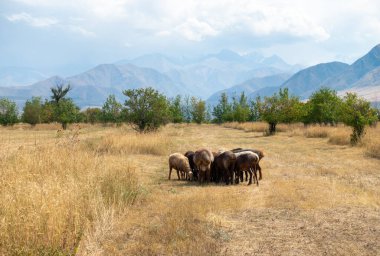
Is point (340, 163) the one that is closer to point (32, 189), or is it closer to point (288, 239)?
point (288, 239)

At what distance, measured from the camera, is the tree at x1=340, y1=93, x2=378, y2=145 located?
86.1 ft

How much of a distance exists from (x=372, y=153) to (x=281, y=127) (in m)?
26.9

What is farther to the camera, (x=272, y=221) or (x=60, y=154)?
(x=60, y=154)

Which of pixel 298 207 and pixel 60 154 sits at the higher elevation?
pixel 60 154

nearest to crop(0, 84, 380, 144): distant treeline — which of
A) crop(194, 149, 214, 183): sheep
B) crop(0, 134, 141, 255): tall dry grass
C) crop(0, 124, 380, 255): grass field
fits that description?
crop(0, 124, 380, 255): grass field

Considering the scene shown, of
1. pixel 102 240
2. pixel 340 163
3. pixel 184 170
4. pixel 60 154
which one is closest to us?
pixel 102 240

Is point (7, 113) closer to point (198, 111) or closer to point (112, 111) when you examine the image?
point (112, 111)

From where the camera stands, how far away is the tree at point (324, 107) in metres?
43.8

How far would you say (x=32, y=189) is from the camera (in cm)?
677

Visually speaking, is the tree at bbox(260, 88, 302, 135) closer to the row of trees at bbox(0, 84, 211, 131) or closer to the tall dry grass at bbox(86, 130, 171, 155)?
the row of trees at bbox(0, 84, 211, 131)

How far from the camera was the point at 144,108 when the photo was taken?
30594 millimetres

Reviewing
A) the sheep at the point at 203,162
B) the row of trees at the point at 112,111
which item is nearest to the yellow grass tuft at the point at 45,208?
the sheep at the point at 203,162

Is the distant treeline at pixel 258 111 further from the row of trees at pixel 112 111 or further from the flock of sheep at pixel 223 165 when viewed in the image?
the flock of sheep at pixel 223 165

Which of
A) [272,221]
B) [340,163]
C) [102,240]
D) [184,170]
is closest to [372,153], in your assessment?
[340,163]
